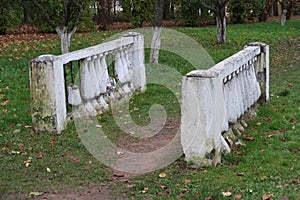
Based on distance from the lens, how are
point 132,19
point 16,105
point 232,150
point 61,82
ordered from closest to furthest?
point 232,150, point 61,82, point 16,105, point 132,19

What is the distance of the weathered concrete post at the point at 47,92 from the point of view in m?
6.81

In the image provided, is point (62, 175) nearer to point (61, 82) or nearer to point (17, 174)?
point (17, 174)

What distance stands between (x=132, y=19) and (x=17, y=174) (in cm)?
2198

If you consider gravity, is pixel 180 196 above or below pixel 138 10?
below

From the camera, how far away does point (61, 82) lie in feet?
23.1

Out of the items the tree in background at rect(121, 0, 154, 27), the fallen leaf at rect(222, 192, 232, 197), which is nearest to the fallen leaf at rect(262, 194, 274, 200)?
the fallen leaf at rect(222, 192, 232, 197)

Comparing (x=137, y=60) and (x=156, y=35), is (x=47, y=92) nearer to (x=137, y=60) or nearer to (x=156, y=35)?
(x=137, y=60)

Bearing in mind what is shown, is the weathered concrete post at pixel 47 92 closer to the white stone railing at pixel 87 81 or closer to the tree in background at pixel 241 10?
the white stone railing at pixel 87 81

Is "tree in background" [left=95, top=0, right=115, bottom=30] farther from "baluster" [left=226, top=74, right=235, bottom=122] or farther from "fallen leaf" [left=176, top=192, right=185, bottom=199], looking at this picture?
"fallen leaf" [left=176, top=192, right=185, bottom=199]

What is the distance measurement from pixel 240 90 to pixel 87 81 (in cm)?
230

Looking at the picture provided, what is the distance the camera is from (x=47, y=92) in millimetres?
6879

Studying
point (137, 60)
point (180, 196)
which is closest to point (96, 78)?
point (137, 60)

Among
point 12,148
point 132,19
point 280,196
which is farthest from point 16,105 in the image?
point 132,19

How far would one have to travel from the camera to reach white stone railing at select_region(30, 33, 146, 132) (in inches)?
270
